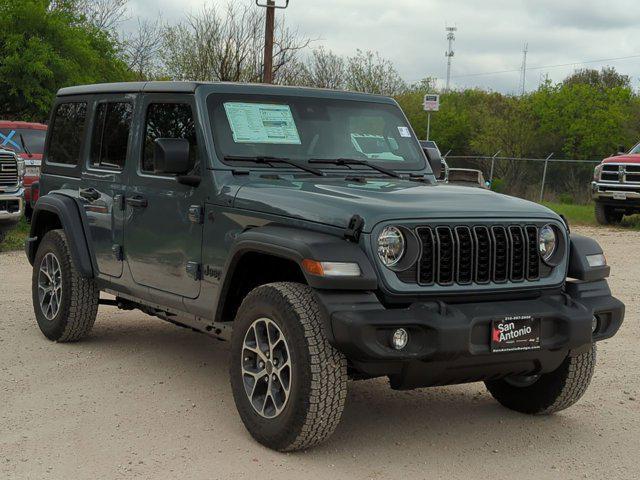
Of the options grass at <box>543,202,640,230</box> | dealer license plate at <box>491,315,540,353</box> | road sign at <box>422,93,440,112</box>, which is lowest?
grass at <box>543,202,640,230</box>

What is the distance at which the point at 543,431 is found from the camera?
18.2 feet

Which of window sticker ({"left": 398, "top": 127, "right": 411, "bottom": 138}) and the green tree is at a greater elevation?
the green tree

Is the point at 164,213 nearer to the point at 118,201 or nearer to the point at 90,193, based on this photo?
the point at 118,201

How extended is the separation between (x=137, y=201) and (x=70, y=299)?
1.25m

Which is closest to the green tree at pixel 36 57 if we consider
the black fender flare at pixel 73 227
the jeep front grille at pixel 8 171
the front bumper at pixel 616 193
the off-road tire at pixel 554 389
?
the jeep front grille at pixel 8 171

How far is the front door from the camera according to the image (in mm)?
5781

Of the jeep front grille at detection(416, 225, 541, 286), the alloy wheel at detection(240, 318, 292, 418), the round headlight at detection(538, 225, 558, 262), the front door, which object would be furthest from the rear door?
the round headlight at detection(538, 225, 558, 262)

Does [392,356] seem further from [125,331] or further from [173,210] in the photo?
[125,331]

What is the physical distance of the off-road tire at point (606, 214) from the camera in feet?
67.7

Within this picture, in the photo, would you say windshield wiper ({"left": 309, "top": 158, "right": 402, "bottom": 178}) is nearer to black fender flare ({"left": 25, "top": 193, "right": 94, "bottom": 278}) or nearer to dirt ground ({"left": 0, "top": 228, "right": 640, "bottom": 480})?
dirt ground ({"left": 0, "top": 228, "right": 640, "bottom": 480})

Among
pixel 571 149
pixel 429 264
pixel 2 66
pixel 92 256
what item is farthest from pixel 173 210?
pixel 571 149

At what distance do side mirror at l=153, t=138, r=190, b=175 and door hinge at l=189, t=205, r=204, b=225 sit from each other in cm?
24

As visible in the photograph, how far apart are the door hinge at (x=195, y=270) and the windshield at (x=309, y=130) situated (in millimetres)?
652

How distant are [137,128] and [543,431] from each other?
323 cm
